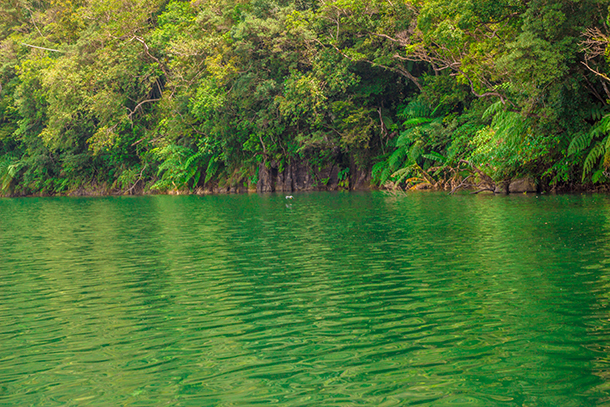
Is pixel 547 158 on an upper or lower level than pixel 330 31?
lower

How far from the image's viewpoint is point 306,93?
41.0 metres

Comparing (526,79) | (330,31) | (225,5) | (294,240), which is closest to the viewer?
(294,240)

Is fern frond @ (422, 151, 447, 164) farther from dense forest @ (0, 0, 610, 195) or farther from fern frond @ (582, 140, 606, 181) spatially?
fern frond @ (582, 140, 606, 181)

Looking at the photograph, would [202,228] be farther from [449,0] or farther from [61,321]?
[449,0]

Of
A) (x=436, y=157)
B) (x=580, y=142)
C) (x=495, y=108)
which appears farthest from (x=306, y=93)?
(x=580, y=142)

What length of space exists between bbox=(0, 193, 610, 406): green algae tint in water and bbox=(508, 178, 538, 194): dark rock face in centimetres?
1451

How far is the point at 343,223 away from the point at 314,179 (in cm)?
2848

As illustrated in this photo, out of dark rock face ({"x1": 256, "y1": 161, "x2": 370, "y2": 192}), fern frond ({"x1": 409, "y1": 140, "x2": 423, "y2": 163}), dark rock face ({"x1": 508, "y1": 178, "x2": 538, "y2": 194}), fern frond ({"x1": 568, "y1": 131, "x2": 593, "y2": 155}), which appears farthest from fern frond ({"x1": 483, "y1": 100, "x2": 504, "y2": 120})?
dark rock face ({"x1": 256, "y1": 161, "x2": 370, "y2": 192})

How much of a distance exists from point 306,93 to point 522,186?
15.4 metres

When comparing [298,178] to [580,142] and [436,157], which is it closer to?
[436,157]

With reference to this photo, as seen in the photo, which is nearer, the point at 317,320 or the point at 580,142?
the point at 317,320

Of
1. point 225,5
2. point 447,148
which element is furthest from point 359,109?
point 225,5

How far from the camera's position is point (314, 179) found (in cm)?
4738

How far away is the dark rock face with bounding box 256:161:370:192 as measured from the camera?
46500 mm
